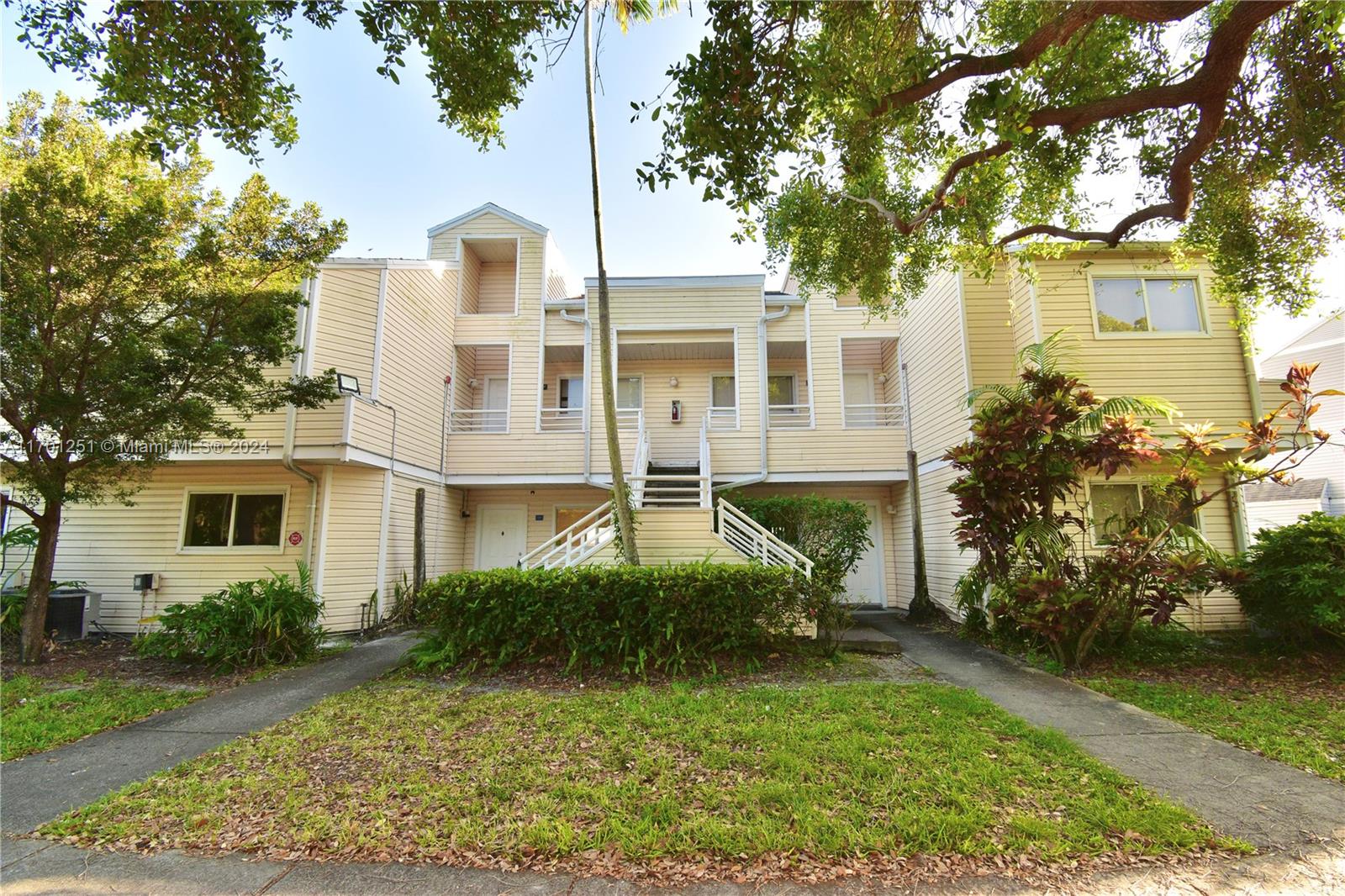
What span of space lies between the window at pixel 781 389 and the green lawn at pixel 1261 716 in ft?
28.7

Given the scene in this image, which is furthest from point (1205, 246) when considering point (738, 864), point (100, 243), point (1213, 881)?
point (100, 243)

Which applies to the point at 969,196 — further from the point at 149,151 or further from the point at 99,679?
the point at 99,679

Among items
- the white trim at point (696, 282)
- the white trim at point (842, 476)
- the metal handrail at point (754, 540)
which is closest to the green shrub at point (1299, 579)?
the metal handrail at point (754, 540)

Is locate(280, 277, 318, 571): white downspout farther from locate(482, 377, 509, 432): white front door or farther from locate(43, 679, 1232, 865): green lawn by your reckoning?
locate(43, 679, 1232, 865): green lawn

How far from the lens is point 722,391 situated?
13.9 metres

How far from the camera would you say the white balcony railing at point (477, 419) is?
40.8ft

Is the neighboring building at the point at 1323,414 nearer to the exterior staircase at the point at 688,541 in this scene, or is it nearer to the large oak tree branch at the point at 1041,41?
the exterior staircase at the point at 688,541

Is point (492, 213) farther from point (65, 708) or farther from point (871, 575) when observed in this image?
point (871, 575)

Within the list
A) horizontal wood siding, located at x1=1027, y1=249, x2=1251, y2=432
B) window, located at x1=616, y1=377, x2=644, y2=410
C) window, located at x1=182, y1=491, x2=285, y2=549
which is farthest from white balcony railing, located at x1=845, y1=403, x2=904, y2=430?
window, located at x1=182, y1=491, x2=285, y2=549

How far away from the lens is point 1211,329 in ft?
30.8

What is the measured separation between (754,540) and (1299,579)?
6.79 meters

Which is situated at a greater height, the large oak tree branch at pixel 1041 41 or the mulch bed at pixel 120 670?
the large oak tree branch at pixel 1041 41

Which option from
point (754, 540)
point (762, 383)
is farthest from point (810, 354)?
point (754, 540)

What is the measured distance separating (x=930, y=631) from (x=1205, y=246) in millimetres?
7170
